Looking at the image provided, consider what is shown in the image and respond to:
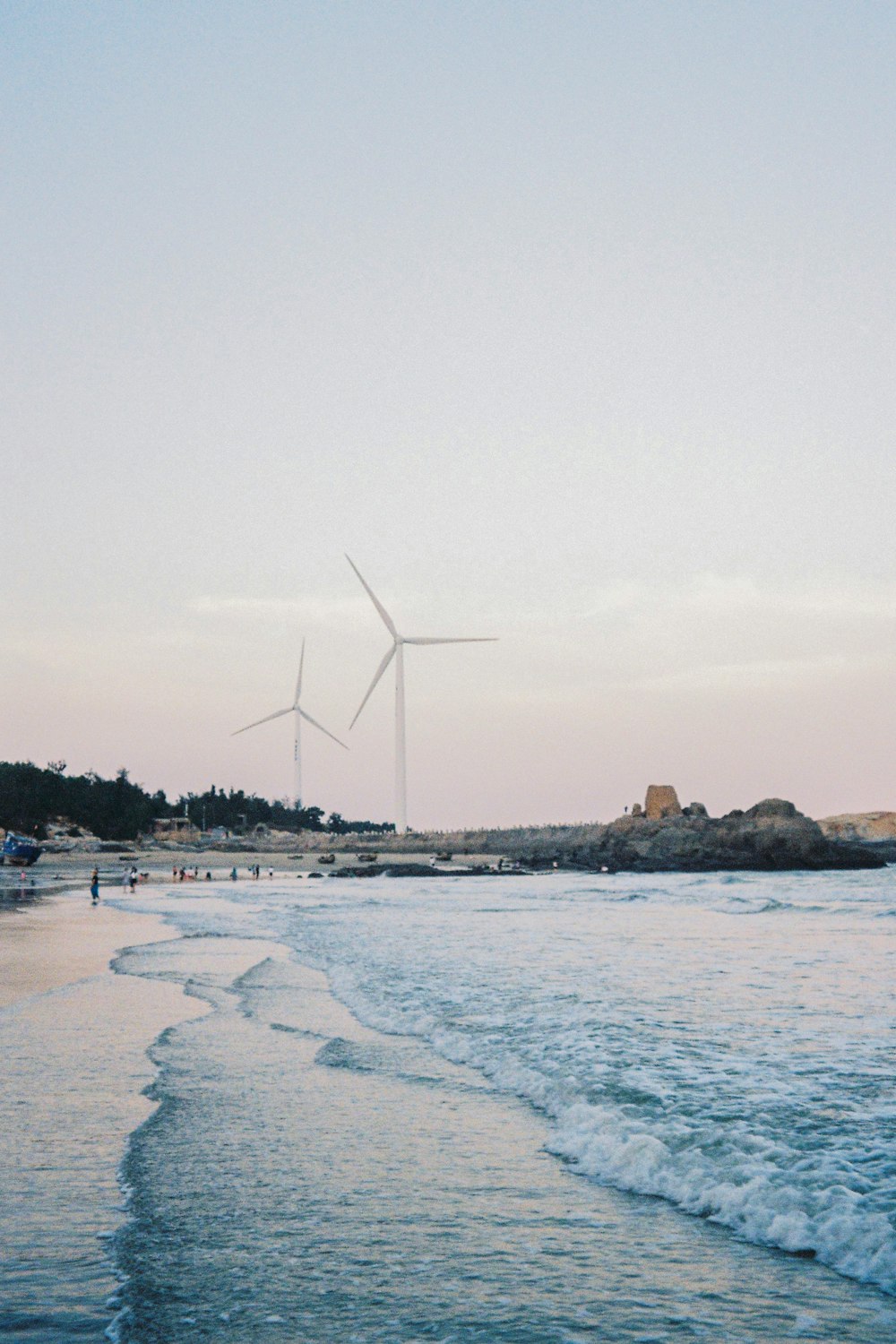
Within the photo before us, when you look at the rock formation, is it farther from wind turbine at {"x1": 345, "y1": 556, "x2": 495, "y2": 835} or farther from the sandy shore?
the sandy shore

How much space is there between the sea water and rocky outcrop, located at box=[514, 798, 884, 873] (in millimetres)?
88100

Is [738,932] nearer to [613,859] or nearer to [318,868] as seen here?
[613,859]

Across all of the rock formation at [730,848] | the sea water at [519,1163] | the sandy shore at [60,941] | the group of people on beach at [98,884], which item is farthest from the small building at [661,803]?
the sea water at [519,1163]

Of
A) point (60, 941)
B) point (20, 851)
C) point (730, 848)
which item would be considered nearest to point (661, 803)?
point (730, 848)

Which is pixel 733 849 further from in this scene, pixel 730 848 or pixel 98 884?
pixel 98 884

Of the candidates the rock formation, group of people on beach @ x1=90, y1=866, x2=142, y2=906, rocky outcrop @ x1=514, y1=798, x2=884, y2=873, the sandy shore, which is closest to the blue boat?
group of people on beach @ x1=90, y1=866, x2=142, y2=906

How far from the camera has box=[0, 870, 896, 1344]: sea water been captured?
6566 mm

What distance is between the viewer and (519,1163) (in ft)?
32.2

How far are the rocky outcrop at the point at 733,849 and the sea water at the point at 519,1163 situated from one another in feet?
289

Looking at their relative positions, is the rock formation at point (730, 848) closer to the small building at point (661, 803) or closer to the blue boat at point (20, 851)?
the small building at point (661, 803)

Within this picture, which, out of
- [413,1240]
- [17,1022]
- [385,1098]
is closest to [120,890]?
[17,1022]

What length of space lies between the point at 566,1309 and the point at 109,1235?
3439 millimetres

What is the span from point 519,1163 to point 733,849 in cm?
10909

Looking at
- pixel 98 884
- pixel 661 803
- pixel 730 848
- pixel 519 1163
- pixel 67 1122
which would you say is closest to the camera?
pixel 519 1163
